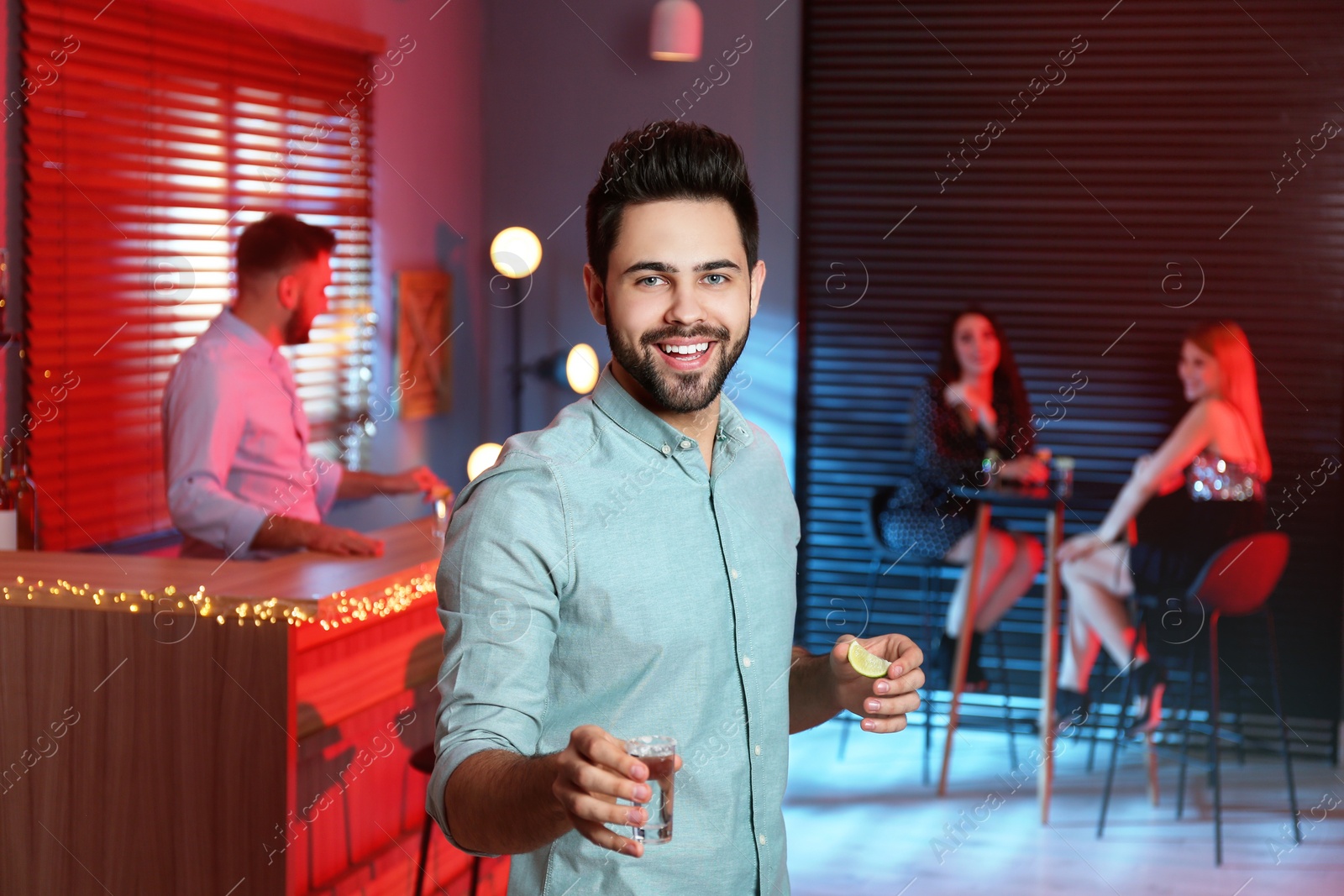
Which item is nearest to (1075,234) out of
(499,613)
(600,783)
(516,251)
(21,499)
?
(516,251)

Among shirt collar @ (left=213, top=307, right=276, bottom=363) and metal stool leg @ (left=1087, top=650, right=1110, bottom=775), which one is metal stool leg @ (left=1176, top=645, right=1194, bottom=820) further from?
shirt collar @ (left=213, top=307, right=276, bottom=363)

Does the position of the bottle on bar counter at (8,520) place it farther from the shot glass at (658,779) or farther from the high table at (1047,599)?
the high table at (1047,599)

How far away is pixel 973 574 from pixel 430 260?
241 cm

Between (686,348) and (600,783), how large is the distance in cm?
51

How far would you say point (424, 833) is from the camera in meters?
2.66

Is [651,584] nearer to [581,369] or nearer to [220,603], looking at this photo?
[220,603]

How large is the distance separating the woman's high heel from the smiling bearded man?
3.20m

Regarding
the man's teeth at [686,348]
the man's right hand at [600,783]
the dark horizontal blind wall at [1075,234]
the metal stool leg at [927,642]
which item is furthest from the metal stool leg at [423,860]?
the dark horizontal blind wall at [1075,234]

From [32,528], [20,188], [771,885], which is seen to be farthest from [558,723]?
[20,188]

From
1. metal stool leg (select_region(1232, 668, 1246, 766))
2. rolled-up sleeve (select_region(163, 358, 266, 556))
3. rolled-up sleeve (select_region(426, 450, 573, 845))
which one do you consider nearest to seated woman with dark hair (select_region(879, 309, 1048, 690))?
metal stool leg (select_region(1232, 668, 1246, 766))

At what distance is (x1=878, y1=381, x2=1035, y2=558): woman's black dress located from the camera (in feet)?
14.3

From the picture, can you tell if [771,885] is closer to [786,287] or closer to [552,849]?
[552,849]

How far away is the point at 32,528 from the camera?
263 centimetres

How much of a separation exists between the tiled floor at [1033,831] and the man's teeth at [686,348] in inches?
94.9
